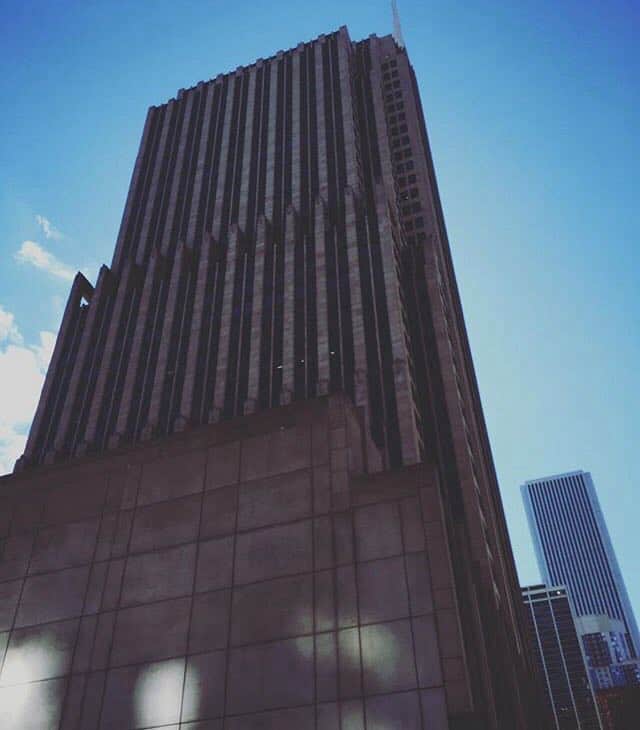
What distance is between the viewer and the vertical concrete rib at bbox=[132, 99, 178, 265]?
279 feet

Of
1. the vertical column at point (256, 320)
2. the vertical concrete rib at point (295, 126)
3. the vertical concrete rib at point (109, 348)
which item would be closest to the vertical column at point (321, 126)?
the vertical concrete rib at point (295, 126)

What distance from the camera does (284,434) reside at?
2866 centimetres

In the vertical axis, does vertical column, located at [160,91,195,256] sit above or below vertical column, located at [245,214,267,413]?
above

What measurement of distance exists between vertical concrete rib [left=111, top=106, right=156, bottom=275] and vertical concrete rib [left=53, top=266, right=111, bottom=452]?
3304 millimetres

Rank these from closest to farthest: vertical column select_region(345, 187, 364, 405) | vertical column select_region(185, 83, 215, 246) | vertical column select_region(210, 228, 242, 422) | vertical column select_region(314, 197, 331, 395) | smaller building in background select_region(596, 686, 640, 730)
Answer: vertical column select_region(345, 187, 364, 405), vertical column select_region(314, 197, 331, 395), vertical column select_region(210, 228, 242, 422), vertical column select_region(185, 83, 215, 246), smaller building in background select_region(596, 686, 640, 730)

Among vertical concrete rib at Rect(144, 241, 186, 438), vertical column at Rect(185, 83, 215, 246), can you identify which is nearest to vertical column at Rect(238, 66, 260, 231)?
vertical column at Rect(185, 83, 215, 246)

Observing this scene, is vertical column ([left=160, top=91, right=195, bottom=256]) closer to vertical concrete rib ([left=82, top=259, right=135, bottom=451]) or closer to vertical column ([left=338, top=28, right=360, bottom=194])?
vertical concrete rib ([left=82, top=259, right=135, bottom=451])

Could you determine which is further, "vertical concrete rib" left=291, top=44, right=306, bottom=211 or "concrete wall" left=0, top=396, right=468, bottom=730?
"vertical concrete rib" left=291, top=44, right=306, bottom=211

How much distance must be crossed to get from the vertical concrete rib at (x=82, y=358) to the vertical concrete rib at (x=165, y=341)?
8.54 meters

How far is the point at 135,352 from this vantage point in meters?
70.3

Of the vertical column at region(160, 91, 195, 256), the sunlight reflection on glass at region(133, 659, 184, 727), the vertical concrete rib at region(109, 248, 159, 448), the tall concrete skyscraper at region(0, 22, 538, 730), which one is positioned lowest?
the sunlight reflection on glass at region(133, 659, 184, 727)

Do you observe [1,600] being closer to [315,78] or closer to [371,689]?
[371,689]

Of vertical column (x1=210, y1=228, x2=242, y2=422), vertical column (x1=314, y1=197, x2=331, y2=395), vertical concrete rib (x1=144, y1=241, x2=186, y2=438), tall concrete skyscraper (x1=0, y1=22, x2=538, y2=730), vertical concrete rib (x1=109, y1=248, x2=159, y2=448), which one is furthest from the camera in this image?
vertical concrete rib (x1=109, y1=248, x2=159, y2=448)

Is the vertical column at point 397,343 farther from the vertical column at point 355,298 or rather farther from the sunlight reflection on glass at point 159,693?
the sunlight reflection on glass at point 159,693
